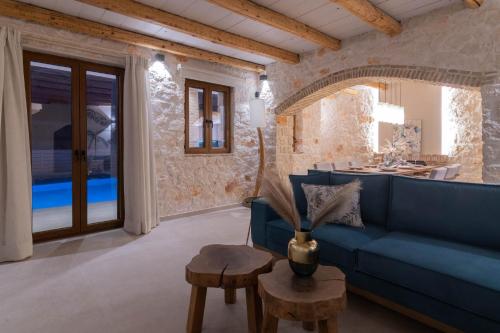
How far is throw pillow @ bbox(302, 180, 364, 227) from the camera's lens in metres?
2.50

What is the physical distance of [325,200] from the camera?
8.69ft

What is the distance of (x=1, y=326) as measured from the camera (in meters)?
1.88

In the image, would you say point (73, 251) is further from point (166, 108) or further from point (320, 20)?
point (320, 20)

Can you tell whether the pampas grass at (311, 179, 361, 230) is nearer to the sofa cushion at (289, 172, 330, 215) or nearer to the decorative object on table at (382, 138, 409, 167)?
the sofa cushion at (289, 172, 330, 215)

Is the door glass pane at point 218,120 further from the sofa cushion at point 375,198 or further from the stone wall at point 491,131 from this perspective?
the stone wall at point 491,131

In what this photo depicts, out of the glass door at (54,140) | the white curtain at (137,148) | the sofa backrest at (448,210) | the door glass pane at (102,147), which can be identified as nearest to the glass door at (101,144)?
the door glass pane at (102,147)

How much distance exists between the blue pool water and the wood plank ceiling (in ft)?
6.11

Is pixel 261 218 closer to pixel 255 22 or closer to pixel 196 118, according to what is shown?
pixel 255 22

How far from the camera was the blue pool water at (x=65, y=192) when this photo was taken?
3637 mm

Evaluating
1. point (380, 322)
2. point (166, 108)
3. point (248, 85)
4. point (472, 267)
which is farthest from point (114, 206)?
point (472, 267)

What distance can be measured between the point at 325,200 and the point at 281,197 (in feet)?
3.96

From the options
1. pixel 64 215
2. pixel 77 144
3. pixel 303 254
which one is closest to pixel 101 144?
pixel 77 144

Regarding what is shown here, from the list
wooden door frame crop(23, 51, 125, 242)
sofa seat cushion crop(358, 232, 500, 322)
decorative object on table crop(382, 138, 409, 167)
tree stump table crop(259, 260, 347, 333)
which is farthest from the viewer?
decorative object on table crop(382, 138, 409, 167)

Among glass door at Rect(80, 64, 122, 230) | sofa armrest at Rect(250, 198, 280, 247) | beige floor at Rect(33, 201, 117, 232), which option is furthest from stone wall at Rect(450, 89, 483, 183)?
beige floor at Rect(33, 201, 117, 232)
